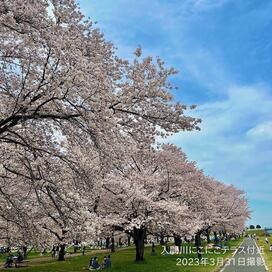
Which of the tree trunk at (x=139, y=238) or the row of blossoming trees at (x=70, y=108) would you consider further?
the tree trunk at (x=139, y=238)

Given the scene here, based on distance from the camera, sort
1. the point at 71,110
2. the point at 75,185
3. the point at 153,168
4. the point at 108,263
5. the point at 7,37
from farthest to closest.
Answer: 1. the point at 153,168
2. the point at 108,263
3. the point at 75,185
4. the point at 71,110
5. the point at 7,37

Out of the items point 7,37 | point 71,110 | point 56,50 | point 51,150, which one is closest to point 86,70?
point 56,50

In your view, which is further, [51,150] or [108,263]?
[108,263]

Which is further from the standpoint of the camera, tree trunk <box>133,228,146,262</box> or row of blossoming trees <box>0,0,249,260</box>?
tree trunk <box>133,228,146,262</box>

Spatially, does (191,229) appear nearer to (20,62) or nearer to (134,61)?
(134,61)

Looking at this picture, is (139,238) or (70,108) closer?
(70,108)

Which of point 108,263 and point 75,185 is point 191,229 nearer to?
point 108,263

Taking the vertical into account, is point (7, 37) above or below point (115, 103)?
above

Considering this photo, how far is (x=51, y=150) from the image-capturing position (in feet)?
35.9

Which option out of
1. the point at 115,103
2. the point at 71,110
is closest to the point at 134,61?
the point at 115,103

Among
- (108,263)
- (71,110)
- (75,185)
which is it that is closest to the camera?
(71,110)

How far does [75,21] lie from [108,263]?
930 inches

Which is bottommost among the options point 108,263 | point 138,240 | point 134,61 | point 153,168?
point 108,263

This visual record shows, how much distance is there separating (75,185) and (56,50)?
4.11 m
